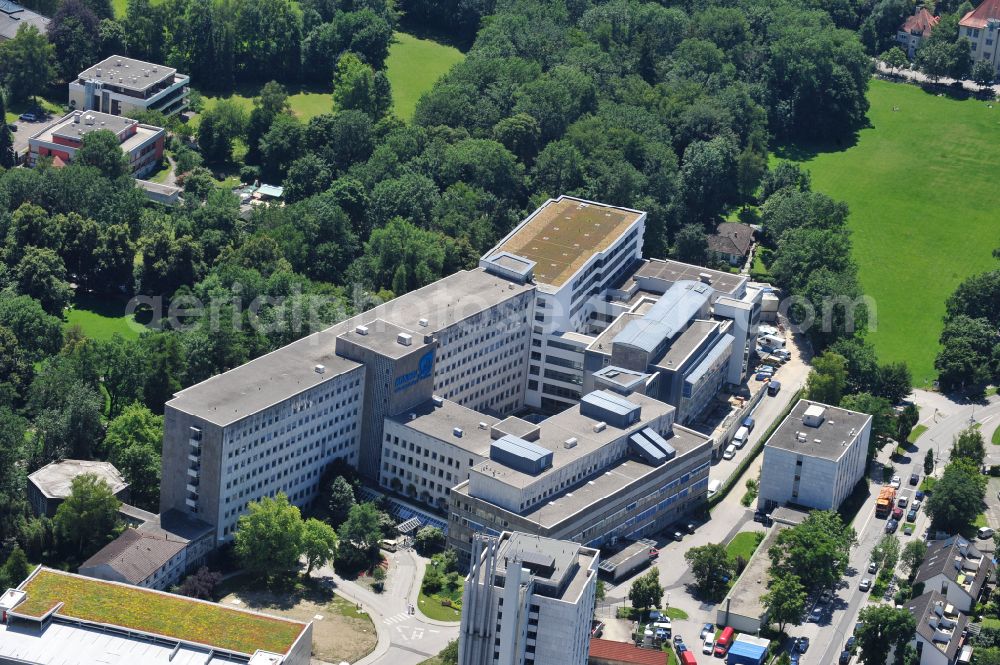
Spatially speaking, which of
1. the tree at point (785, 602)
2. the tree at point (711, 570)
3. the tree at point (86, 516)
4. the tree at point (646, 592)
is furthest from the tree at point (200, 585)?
the tree at point (785, 602)

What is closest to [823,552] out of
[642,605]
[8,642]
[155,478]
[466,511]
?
[642,605]

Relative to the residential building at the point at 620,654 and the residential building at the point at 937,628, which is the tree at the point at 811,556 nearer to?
the residential building at the point at 937,628

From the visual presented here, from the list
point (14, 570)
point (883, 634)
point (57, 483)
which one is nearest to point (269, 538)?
point (14, 570)

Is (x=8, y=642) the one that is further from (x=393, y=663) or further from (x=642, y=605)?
(x=642, y=605)

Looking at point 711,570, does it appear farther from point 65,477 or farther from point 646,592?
point 65,477

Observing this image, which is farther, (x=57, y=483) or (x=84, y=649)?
(x=57, y=483)

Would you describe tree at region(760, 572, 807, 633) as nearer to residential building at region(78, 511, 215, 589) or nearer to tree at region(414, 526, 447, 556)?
tree at region(414, 526, 447, 556)

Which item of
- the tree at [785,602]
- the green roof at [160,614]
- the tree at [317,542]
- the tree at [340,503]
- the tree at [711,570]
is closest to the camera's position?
the green roof at [160,614]
